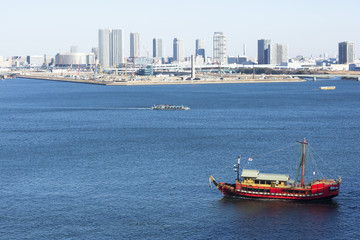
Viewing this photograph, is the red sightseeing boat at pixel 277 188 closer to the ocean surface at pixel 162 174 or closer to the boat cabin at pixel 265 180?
the boat cabin at pixel 265 180

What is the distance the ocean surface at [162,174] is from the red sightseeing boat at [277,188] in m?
0.29

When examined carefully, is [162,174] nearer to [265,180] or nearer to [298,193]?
[265,180]

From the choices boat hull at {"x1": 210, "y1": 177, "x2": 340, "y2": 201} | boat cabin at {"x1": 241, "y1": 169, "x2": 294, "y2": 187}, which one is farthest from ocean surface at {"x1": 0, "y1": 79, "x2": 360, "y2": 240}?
boat cabin at {"x1": 241, "y1": 169, "x2": 294, "y2": 187}

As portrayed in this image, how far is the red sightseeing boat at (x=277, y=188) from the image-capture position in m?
21.8

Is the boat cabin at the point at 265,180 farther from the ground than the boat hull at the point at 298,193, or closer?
farther from the ground

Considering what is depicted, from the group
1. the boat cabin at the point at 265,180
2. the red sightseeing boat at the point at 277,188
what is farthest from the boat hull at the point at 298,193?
the boat cabin at the point at 265,180

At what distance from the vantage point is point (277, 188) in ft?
72.0

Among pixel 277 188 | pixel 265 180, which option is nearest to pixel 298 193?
pixel 277 188

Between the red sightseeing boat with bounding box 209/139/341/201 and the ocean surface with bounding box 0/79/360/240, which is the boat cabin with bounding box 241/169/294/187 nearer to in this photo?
the red sightseeing boat with bounding box 209/139/341/201

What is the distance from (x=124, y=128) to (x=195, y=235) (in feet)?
77.5

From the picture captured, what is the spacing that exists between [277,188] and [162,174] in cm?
574

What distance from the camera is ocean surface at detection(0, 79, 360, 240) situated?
1917 centimetres

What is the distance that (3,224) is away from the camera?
19391 mm

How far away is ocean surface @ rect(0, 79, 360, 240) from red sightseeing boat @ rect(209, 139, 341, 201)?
29 cm
